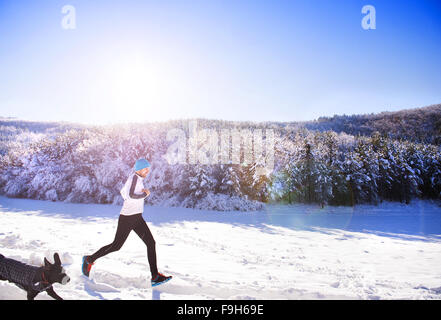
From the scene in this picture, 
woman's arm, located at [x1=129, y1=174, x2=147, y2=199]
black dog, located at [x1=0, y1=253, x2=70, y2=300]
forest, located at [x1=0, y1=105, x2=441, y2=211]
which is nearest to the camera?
black dog, located at [x1=0, y1=253, x2=70, y2=300]

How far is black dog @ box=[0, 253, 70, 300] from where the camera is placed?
2648mm

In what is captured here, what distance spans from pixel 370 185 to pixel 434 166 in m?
4.63

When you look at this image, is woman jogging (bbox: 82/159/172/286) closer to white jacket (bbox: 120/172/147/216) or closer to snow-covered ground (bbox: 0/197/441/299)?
white jacket (bbox: 120/172/147/216)

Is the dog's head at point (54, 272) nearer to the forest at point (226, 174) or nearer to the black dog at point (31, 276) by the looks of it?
the black dog at point (31, 276)

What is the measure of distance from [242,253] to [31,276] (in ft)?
12.5

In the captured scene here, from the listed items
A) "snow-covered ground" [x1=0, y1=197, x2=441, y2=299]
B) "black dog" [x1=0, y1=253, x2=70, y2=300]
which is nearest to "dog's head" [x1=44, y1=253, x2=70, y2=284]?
"black dog" [x1=0, y1=253, x2=70, y2=300]

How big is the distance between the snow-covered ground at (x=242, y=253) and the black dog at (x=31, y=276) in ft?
0.63

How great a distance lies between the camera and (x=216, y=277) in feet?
12.5

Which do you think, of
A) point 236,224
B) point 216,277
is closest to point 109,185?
point 236,224

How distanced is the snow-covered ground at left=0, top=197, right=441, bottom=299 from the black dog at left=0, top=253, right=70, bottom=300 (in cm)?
19

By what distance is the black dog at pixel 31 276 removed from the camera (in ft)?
8.69

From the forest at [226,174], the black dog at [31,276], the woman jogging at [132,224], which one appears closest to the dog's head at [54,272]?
the black dog at [31,276]

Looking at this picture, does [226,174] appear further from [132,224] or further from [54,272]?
[54,272]
